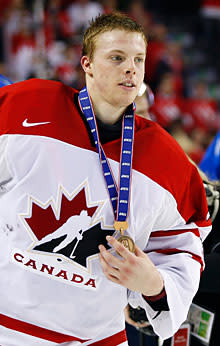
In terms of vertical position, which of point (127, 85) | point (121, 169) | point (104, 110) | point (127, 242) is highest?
point (127, 85)

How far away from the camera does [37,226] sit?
176 centimetres

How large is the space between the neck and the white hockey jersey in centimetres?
8

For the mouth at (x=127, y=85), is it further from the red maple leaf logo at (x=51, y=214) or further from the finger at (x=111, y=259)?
the finger at (x=111, y=259)

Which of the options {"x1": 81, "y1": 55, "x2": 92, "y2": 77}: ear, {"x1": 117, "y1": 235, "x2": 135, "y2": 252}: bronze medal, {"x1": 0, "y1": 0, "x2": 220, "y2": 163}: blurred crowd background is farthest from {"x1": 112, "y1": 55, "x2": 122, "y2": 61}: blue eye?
{"x1": 0, "y1": 0, "x2": 220, "y2": 163}: blurred crowd background

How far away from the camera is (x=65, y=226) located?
5.80ft

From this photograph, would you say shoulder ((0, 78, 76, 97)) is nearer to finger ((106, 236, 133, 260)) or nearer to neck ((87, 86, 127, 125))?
neck ((87, 86, 127, 125))

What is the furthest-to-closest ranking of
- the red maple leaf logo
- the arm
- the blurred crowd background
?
the blurred crowd background, the arm, the red maple leaf logo

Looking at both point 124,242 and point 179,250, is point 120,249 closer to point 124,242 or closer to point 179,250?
point 124,242

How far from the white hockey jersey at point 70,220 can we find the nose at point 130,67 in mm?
226

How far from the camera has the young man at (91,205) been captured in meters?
1.76

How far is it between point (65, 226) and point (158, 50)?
7.53 m

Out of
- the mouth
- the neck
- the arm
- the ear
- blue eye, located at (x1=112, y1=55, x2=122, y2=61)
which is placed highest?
blue eye, located at (x1=112, y1=55, x2=122, y2=61)

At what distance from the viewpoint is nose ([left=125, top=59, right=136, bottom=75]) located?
5.84ft

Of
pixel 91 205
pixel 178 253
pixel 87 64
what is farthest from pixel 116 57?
pixel 178 253
